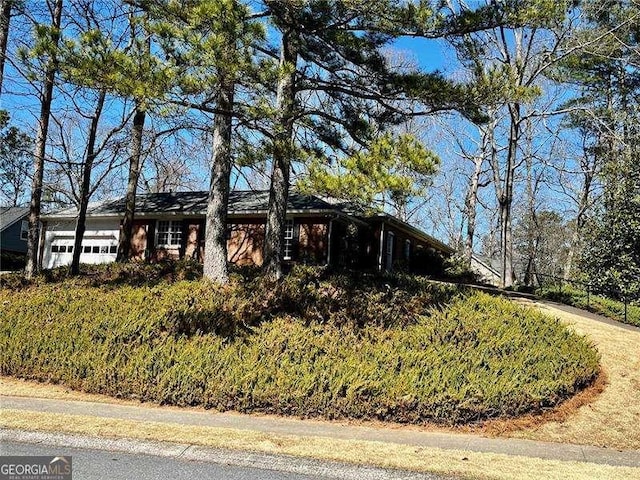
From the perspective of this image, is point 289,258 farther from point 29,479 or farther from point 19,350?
point 29,479

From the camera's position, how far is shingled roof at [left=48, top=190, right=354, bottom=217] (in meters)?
19.9

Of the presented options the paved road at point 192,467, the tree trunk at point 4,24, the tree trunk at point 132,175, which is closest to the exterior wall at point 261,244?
the tree trunk at point 132,175

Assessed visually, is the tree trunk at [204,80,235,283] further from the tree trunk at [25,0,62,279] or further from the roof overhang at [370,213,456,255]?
the roof overhang at [370,213,456,255]

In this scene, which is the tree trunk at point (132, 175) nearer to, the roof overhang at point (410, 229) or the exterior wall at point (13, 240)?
the roof overhang at point (410, 229)

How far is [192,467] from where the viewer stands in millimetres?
5148

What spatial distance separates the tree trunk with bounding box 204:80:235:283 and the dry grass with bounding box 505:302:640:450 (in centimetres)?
714

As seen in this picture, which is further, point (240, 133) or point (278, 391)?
point (240, 133)

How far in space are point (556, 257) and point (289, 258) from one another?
3876 cm

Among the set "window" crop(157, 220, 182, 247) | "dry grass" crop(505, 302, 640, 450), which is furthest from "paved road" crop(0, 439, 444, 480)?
"window" crop(157, 220, 182, 247)

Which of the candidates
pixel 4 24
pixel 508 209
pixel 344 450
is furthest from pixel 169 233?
pixel 344 450

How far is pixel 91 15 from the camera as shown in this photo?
47.9 feet

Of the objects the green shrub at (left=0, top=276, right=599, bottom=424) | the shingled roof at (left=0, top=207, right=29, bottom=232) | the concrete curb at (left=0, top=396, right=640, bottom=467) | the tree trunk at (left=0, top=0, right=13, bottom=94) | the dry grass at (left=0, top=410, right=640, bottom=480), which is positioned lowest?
the concrete curb at (left=0, top=396, right=640, bottom=467)

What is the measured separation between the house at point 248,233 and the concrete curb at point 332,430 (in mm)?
11162

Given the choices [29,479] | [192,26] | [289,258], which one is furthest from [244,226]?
[29,479]
